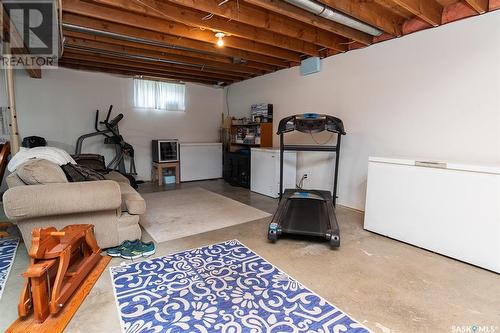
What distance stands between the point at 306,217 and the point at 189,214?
1.66 metres

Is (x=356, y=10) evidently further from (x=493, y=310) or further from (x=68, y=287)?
(x=68, y=287)

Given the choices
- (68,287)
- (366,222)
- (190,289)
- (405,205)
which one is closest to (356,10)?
(405,205)

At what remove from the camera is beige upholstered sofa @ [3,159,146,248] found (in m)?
2.09

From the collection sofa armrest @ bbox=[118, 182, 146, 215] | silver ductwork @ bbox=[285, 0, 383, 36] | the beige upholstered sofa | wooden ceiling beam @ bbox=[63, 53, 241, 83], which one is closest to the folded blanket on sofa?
the beige upholstered sofa

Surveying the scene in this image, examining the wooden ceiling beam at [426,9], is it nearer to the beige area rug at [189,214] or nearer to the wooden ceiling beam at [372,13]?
the wooden ceiling beam at [372,13]

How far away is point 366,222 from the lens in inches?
123

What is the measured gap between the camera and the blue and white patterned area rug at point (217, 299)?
62.4 inches

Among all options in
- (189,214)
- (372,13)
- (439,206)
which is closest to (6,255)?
(189,214)

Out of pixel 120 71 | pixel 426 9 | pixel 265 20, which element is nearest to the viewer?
pixel 426 9

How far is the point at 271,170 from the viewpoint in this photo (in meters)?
4.72

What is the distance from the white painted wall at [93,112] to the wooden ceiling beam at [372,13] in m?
4.63

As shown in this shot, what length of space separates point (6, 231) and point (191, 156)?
363 centimetres

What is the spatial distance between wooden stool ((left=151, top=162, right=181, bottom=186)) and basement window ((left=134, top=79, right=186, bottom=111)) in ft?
4.53

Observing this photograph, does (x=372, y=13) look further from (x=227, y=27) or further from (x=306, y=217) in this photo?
(x=306, y=217)
